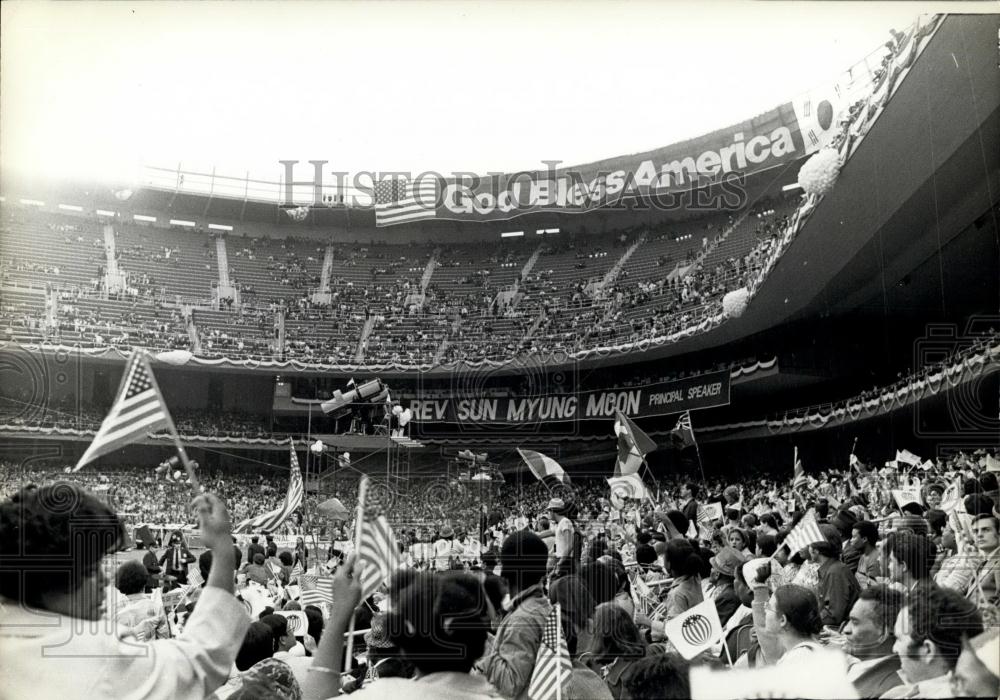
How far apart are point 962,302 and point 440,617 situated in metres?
13.2

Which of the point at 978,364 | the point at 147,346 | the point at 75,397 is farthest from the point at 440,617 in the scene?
the point at 75,397

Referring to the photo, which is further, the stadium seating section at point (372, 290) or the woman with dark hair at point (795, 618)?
the stadium seating section at point (372, 290)

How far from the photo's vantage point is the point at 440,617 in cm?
269

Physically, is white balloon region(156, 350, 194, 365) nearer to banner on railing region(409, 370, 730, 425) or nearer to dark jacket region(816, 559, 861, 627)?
banner on railing region(409, 370, 730, 425)

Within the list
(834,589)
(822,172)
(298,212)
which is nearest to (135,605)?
(834,589)

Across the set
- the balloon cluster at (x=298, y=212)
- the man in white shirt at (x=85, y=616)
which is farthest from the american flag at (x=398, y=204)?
the man in white shirt at (x=85, y=616)

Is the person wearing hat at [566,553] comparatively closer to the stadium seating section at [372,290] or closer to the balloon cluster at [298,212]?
the stadium seating section at [372,290]

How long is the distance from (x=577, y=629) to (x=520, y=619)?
692 mm

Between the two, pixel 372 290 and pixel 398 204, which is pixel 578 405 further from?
pixel 398 204

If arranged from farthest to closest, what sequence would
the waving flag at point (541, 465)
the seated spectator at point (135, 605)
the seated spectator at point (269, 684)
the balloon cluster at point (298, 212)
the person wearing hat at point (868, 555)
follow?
the balloon cluster at point (298, 212)
the waving flag at point (541, 465)
the person wearing hat at point (868, 555)
the seated spectator at point (135, 605)
the seated spectator at point (269, 684)

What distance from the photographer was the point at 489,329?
18.0m

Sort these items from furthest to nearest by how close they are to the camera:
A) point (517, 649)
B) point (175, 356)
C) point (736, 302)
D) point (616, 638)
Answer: point (175, 356)
point (736, 302)
point (616, 638)
point (517, 649)

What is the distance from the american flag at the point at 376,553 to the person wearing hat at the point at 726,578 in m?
2.68

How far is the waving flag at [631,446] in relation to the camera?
36.7ft
